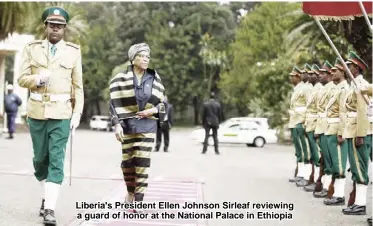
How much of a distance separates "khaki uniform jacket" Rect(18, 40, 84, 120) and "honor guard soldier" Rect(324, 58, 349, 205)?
3.86 meters

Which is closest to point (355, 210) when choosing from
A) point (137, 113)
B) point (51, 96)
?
point (137, 113)

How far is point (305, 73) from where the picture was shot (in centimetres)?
1055

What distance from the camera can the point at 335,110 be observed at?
8398mm

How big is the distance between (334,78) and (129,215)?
377 cm

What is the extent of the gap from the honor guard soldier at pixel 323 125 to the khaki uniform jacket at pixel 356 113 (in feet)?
3.93

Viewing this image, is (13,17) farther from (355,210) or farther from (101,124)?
(101,124)

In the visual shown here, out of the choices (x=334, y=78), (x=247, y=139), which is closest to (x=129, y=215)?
(x=334, y=78)

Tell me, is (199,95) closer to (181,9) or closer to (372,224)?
(181,9)

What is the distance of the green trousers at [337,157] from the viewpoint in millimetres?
8147

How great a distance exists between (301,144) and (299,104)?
30.4 inches

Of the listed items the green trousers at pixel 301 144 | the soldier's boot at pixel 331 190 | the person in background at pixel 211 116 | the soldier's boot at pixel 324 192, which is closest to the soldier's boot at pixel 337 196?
the soldier's boot at pixel 331 190

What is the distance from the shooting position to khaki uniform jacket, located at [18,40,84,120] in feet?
20.2

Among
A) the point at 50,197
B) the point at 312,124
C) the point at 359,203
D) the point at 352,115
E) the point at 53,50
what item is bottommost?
the point at 359,203

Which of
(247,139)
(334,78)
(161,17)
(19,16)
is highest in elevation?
(161,17)
